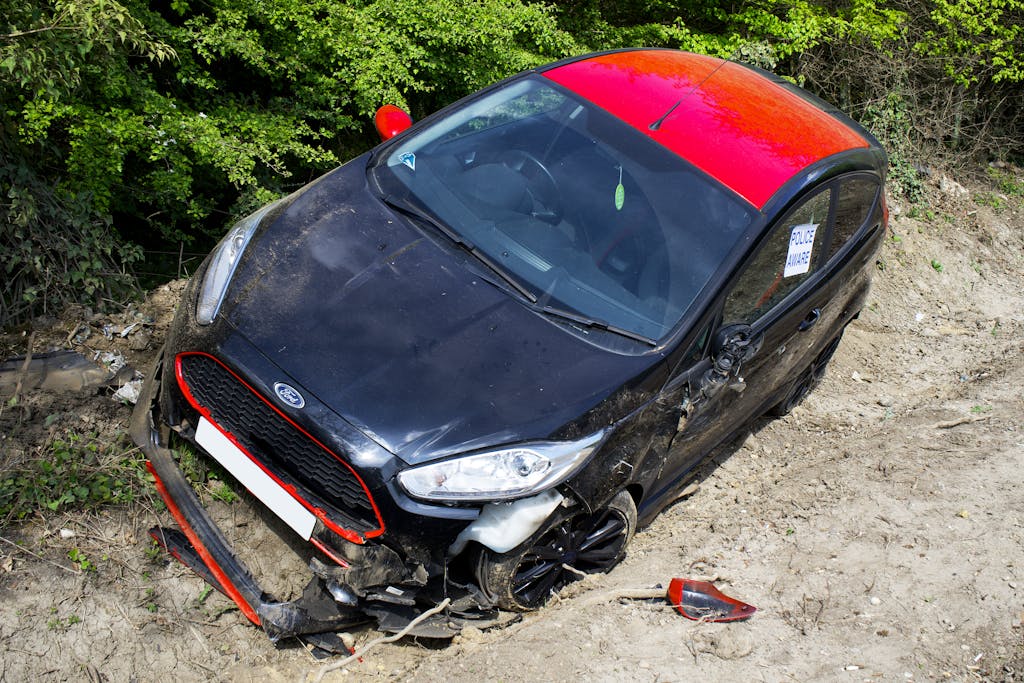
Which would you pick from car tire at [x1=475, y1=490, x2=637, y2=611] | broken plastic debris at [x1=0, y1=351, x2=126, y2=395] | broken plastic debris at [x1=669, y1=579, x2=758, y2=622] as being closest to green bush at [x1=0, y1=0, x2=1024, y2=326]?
broken plastic debris at [x1=0, y1=351, x2=126, y2=395]

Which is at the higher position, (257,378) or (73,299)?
(257,378)

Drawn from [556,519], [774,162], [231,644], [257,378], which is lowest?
[231,644]

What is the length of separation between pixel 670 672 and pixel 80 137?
3.82 m

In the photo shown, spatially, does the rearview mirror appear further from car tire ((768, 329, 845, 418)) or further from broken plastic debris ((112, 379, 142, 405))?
car tire ((768, 329, 845, 418))

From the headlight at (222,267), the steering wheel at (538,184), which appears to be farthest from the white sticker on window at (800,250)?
the headlight at (222,267)

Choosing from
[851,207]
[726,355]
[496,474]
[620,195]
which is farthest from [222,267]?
[851,207]

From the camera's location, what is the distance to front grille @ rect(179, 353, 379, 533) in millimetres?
3113

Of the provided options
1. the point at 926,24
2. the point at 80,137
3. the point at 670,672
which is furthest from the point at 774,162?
the point at 926,24

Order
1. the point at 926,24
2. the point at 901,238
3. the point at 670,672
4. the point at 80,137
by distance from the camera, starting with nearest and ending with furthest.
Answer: the point at 670,672 → the point at 80,137 → the point at 901,238 → the point at 926,24

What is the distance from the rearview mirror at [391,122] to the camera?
4.59 meters

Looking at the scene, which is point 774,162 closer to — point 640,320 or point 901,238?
point 640,320

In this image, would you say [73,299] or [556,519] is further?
[73,299]

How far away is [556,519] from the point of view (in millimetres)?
3330

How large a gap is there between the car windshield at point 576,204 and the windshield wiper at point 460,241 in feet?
0.05
